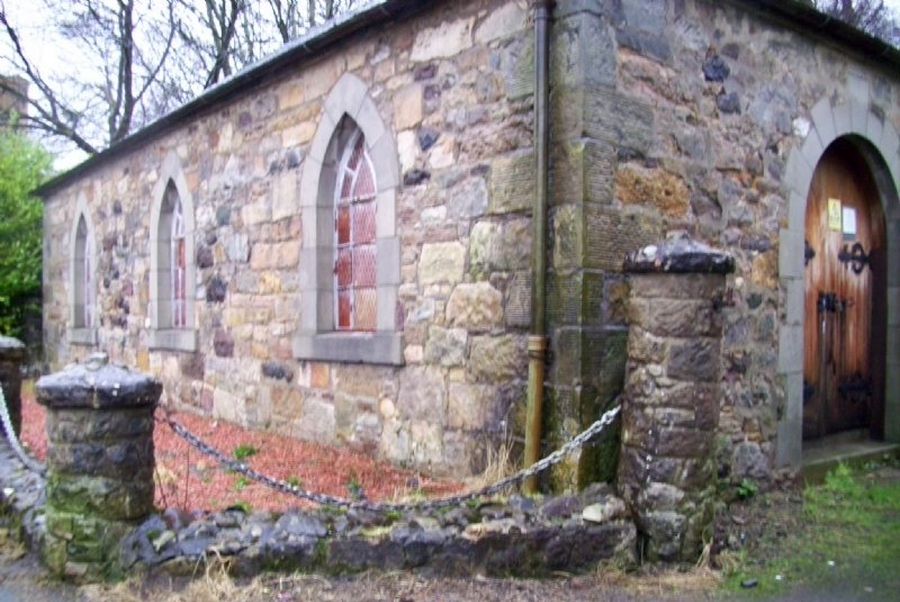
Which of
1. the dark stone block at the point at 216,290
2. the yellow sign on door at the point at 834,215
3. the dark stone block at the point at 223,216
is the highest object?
the dark stone block at the point at 223,216

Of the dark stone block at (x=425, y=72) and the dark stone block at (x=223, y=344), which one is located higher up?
the dark stone block at (x=425, y=72)

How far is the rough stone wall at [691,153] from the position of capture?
15.8ft

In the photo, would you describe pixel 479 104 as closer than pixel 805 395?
Yes

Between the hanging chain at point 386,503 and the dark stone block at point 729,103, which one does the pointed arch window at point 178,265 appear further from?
the dark stone block at point 729,103

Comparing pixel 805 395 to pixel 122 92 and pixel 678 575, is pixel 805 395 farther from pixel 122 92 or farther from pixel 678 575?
pixel 122 92

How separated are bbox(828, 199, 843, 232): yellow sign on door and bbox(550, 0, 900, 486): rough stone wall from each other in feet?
2.83

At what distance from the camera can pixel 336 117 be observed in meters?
6.73

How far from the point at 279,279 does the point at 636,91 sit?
381 centimetres

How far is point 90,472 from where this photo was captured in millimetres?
4020

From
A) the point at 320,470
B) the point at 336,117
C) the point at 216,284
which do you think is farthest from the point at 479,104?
the point at 216,284

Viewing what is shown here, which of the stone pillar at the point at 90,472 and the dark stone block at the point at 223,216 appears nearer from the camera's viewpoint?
the stone pillar at the point at 90,472

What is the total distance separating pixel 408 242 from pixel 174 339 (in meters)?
4.60

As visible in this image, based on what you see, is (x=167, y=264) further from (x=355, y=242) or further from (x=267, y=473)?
(x=267, y=473)

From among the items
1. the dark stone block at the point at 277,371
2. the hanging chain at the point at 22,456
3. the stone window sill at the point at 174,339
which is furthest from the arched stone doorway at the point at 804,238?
the stone window sill at the point at 174,339
